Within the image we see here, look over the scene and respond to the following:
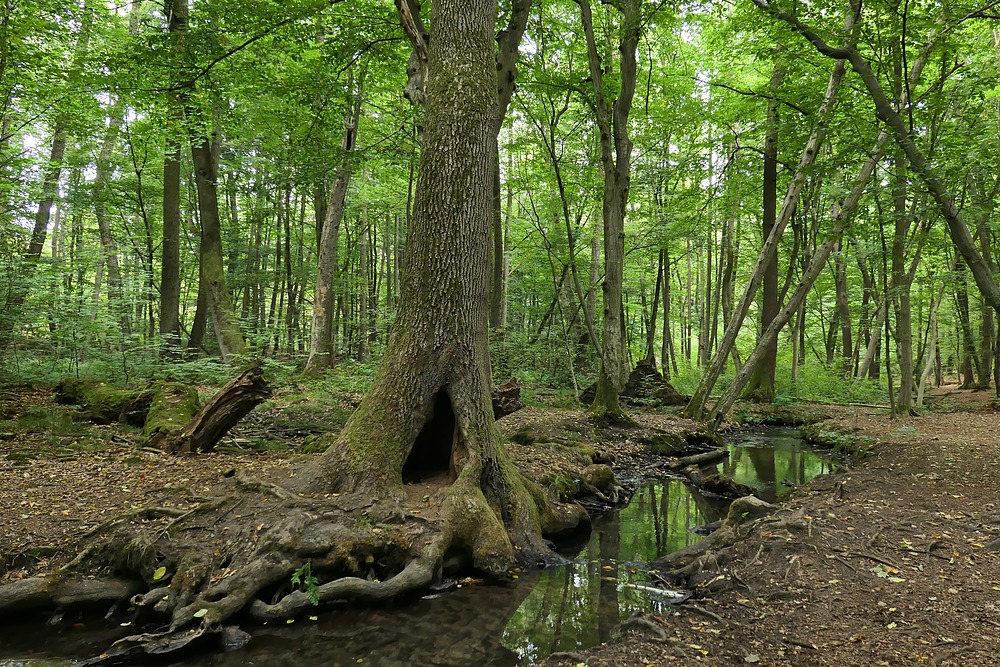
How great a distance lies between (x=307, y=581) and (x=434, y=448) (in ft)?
7.22

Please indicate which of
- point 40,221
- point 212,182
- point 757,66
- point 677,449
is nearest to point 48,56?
point 212,182

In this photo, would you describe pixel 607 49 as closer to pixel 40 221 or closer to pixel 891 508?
pixel 891 508

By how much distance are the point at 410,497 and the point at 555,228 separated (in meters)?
15.6

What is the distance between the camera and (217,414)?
726 cm

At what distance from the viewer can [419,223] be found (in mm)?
5805

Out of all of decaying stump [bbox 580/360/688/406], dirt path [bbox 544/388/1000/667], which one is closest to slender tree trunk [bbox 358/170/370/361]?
decaying stump [bbox 580/360/688/406]

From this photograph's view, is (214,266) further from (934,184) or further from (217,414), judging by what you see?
(934,184)

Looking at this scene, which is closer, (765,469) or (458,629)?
(458,629)

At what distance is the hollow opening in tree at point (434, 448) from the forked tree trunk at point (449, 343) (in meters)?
0.02

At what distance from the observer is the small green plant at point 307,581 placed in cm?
423

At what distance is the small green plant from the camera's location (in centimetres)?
423

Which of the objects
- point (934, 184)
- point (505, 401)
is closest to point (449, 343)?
point (505, 401)

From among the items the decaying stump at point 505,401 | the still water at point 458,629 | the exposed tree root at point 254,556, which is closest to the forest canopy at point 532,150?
the decaying stump at point 505,401

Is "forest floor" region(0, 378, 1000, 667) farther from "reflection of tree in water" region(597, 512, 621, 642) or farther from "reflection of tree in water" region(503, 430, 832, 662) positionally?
"reflection of tree in water" region(503, 430, 832, 662)
